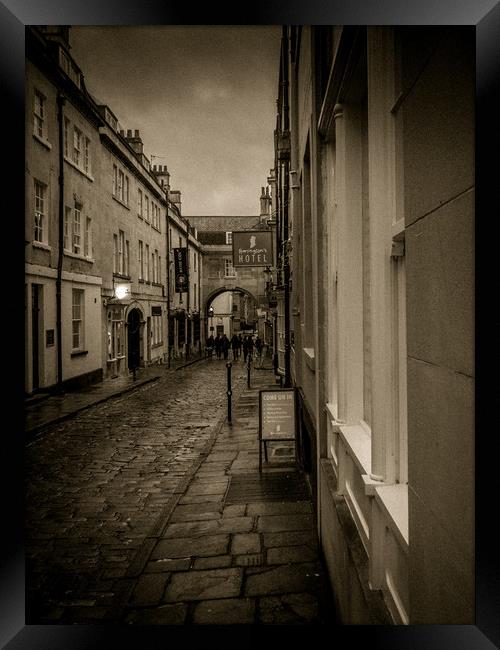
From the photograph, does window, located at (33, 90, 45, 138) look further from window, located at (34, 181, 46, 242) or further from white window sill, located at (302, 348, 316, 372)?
white window sill, located at (302, 348, 316, 372)

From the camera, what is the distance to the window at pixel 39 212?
1461 cm

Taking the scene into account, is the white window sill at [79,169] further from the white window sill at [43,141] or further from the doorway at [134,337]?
the doorway at [134,337]

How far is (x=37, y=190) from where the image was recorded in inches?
586

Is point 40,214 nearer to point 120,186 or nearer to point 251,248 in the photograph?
point 251,248

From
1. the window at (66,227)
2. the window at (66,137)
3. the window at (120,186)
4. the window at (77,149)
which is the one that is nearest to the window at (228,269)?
the window at (120,186)

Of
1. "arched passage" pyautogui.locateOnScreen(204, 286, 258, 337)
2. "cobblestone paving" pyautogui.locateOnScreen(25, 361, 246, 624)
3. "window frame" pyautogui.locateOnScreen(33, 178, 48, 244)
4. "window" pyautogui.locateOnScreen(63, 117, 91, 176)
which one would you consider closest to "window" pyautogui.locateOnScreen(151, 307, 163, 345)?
"window" pyautogui.locateOnScreen(63, 117, 91, 176)

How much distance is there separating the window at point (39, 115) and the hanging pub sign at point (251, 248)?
6768 mm

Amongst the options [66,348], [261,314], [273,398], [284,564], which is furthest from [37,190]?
[261,314]

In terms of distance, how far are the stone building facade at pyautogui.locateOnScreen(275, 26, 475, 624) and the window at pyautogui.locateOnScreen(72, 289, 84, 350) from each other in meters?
14.5

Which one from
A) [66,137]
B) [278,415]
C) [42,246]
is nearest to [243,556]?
[278,415]

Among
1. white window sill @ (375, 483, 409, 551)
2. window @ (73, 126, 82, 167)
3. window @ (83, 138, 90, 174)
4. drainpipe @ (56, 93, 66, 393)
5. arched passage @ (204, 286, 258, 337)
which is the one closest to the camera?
white window sill @ (375, 483, 409, 551)

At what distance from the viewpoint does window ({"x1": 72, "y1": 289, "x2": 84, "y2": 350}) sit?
17.3 m

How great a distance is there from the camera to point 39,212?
14.7m
